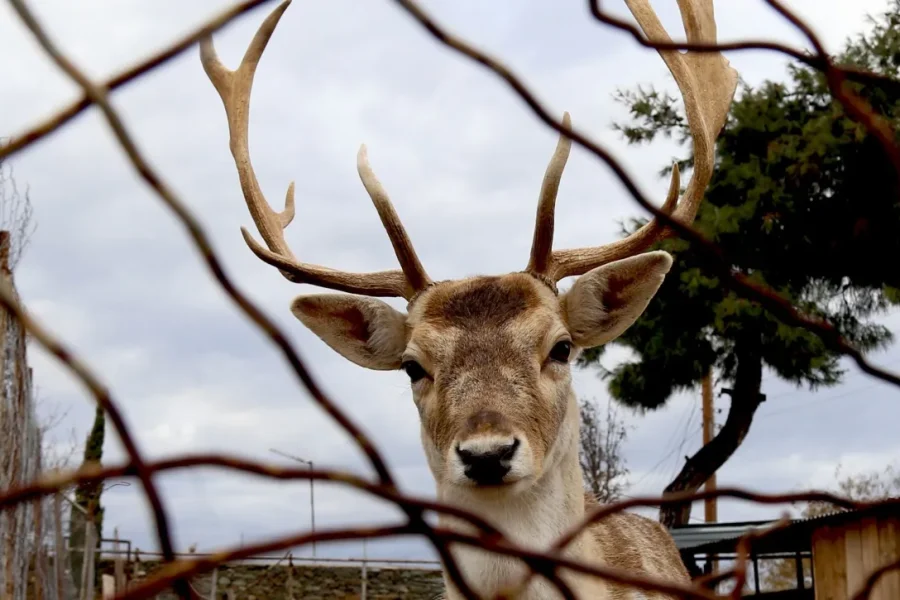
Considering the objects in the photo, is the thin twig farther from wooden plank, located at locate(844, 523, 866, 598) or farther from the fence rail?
wooden plank, located at locate(844, 523, 866, 598)

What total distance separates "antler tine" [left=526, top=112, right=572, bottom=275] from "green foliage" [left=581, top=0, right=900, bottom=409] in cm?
1265

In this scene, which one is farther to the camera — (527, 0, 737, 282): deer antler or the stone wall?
the stone wall

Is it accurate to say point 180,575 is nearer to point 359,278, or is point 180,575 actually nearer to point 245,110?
point 359,278

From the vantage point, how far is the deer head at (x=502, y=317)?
12.1ft

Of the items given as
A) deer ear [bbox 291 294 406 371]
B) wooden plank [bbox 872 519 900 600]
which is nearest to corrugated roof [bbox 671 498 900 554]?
wooden plank [bbox 872 519 900 600]

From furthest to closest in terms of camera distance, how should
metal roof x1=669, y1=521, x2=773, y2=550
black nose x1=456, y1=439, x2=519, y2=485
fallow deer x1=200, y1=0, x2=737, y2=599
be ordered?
metal roof x1=669, y1=521, x2=773, y2=550 < fallow deer x1=200, y1=0, x2=737, y2=599 < black nose x1=456, y1=439, x2=519, y2=485

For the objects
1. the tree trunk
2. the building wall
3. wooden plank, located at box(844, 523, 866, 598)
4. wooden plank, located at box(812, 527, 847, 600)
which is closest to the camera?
the building wall

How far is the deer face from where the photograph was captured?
3.49 meters

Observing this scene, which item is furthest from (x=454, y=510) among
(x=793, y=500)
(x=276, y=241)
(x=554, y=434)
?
(x=276, y=241)

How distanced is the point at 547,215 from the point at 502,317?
720 mm

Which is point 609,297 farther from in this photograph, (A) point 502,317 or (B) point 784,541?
(B) point 784,541

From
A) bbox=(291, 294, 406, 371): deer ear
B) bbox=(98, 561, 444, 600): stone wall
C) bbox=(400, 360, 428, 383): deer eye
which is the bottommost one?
bbox=(98, 561, 444, 600): stone wall

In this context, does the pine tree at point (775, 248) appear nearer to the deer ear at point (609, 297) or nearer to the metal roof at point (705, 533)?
the metal roof at point (705, 533)

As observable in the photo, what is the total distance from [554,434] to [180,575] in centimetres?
316
